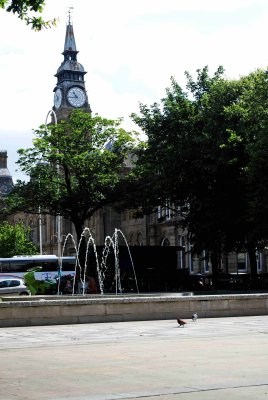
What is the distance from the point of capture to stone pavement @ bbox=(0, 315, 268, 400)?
28.2 feet

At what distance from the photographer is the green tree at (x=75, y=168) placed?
49125 mm

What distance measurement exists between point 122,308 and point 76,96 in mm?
116244

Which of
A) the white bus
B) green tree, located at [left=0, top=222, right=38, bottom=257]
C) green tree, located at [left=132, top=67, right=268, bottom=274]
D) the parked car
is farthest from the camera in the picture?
green tree, located at [left=0, top=222, right=38, bottom=257]

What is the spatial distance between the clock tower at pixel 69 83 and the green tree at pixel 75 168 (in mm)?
81280

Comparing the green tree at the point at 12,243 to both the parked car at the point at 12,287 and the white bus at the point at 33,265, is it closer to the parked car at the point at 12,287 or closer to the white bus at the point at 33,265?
the white bus at the point at 33,265

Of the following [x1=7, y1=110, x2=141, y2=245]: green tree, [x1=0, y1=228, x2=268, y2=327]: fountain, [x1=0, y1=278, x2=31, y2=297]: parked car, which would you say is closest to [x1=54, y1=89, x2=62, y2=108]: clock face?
[x1=7, y1=110, x2=141, y2=245]: green tree

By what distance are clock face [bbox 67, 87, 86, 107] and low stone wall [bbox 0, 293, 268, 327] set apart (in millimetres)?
112876

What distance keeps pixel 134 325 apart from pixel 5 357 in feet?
24.3

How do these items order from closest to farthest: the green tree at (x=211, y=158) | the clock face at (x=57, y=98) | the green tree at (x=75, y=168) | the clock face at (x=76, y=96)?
the green tree at (x=211, y=158), the green tree at (x=75, y=168), the clock face at (x=76, y=96), the clock face at (x=57, y=98)

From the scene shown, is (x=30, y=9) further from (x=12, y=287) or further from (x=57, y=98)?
(x=57, y=98)

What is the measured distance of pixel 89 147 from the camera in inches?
1969

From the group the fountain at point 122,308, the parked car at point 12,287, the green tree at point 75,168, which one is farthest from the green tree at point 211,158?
the fountain at point 122,308

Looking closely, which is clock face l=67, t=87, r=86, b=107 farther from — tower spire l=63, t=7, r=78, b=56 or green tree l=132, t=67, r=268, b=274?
green tree l=132, t=67, r=268, b=274

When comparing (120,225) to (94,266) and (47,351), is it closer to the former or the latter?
(94,266)
